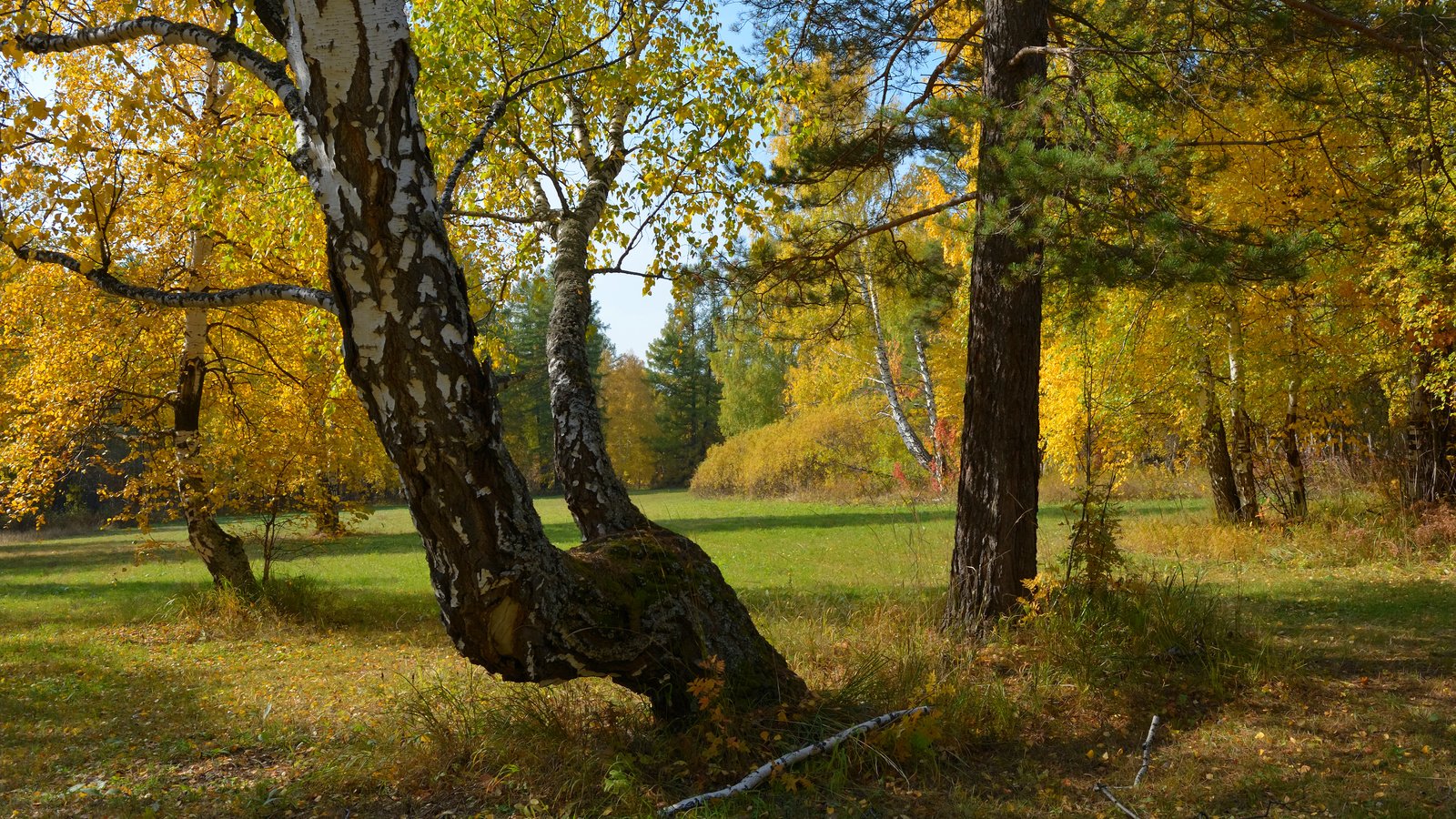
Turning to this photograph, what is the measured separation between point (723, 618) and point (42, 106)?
402 cm

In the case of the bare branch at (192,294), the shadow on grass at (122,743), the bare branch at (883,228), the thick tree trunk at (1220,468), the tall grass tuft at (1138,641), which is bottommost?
the shadow on grass at (122,743)

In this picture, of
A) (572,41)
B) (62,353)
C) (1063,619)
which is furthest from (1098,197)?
(62,353)

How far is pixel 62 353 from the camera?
369 inches

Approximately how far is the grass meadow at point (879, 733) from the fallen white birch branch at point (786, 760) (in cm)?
6

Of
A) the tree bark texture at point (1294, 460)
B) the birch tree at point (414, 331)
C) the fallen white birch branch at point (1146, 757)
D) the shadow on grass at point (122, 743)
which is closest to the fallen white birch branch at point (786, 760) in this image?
the birch tree at point (414, 331)

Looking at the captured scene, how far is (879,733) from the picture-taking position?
4008mm

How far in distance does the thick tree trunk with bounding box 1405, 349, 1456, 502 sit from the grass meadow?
2150 mm

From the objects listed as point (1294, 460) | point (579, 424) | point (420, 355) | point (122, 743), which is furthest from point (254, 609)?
point (1294, 460)

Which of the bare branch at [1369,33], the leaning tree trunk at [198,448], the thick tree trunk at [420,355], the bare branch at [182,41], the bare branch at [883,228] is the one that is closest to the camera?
the thick tree trunk at [420,355]

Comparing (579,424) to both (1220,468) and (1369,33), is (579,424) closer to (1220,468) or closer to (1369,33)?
(1369,33)

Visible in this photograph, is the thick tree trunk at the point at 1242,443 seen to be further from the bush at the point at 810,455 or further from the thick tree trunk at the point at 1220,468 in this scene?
the bush at the point at 810,455

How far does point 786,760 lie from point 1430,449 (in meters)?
9.79

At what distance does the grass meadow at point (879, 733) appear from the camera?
3.70 metres

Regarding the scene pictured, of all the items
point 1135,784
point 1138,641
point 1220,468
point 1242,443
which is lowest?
point 1135,784
